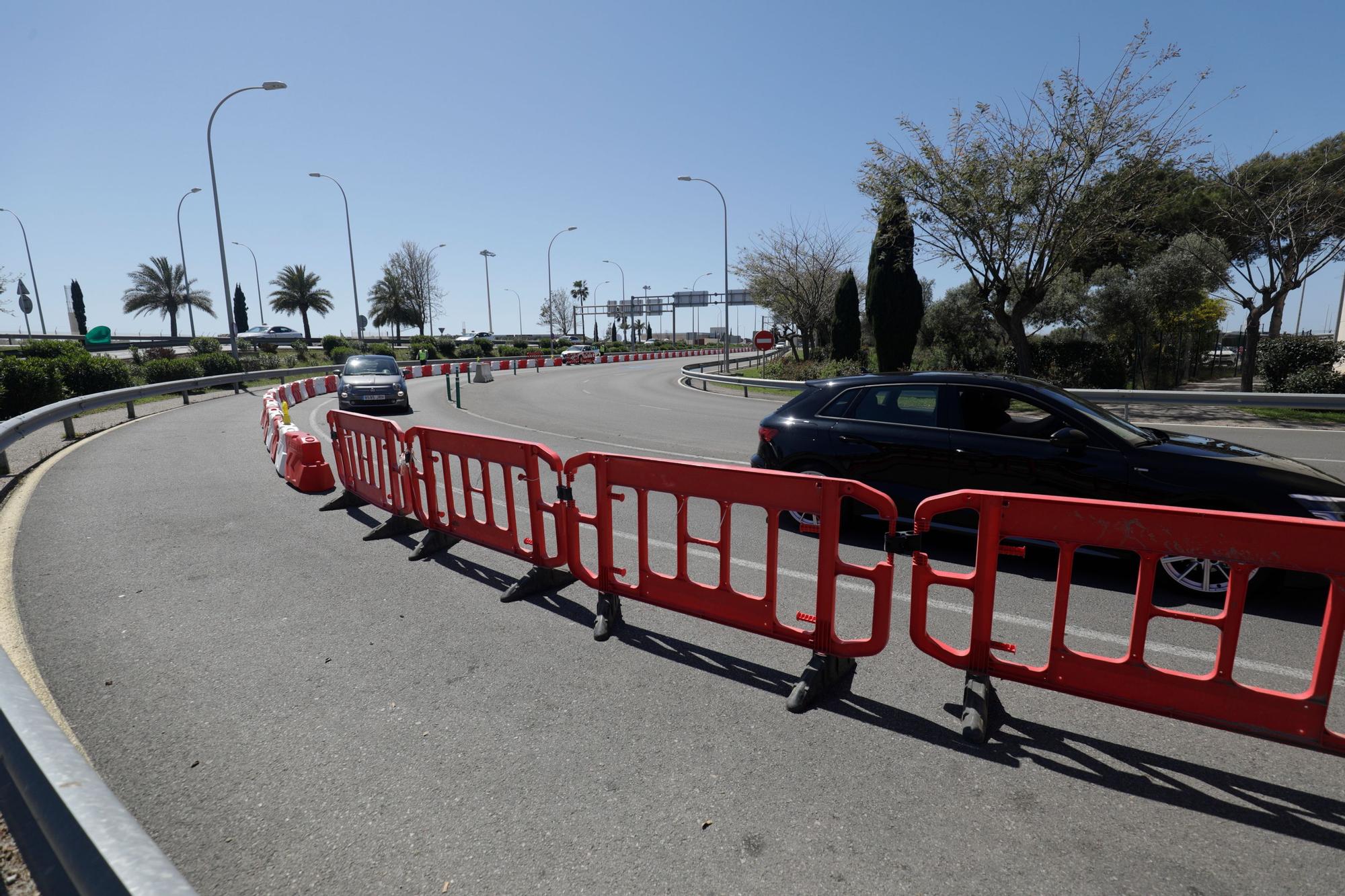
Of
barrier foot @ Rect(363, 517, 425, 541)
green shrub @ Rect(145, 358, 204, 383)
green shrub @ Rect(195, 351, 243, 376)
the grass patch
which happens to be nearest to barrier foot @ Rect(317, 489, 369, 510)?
barrier foot @ Rect(363, 517, 425, 541)

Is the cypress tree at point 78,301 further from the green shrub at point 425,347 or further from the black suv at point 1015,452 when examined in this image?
the black suv at point 1015,452

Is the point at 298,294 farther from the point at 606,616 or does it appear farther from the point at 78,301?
the point at 606,616

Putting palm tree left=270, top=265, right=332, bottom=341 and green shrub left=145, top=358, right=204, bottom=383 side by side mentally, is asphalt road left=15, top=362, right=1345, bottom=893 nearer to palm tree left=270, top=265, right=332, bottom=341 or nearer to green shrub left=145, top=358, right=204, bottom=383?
green shrub left=145, top=358, right=204, bottom=383

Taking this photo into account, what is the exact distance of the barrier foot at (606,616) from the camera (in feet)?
14.1

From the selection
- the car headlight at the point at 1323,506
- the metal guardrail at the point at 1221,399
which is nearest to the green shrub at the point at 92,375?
the car headlight at the point at 1323,506

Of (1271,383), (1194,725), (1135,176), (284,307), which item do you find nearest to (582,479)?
(1194,725)

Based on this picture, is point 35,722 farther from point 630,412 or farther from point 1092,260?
point 1092,260

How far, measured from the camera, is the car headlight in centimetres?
441

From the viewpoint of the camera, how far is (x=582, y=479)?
29.1ft

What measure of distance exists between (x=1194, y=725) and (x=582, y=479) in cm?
672

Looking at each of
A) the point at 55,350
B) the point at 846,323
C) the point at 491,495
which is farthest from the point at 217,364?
the point at 846,323

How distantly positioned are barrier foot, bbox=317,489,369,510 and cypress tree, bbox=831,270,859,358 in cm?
2704

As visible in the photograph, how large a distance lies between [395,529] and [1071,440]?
18.8ft

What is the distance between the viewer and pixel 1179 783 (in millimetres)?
2852
